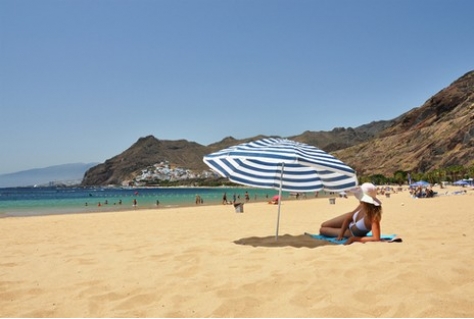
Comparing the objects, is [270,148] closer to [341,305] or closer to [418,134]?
[341,305]

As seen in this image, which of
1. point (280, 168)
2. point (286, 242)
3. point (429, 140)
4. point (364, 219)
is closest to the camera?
point (364, 219)

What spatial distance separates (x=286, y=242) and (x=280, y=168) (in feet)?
5.10

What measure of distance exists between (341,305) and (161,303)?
5.91ft

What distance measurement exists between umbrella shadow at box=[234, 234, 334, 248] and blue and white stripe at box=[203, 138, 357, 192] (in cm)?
106

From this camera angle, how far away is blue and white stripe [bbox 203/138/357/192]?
696 cm

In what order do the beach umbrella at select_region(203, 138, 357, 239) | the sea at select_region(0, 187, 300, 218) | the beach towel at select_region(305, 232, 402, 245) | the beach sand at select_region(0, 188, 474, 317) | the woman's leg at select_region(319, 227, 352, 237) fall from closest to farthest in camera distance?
the beach sand at select_region(0, 188, 474, 317) < the beach towel at select_region(305, 232, 402, 245) < the beach umbrella at select_region(203, 138, 357, 239) < the woman's leg at select_region(319, 227, 352, 237) < the sea at select_region(0, 187, 300, 218)

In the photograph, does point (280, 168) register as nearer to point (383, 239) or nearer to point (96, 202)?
point (383, 239)

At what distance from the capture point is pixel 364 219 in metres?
6.81

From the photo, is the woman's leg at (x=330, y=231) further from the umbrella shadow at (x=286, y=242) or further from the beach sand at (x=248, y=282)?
the beach sand at (x=248, y=282)

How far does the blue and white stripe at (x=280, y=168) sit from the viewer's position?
6.96 meters

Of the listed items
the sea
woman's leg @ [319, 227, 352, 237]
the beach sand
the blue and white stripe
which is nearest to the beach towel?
woman's leg @ [319, 227, 352, 237]

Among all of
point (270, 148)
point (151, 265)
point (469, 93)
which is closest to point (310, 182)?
point (270, 148)

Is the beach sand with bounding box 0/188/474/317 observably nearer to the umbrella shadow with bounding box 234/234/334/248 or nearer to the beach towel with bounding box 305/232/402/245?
the beach towel with bounding box 305/232/402/245

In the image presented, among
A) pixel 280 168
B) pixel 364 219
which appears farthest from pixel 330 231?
pixel 280 168
